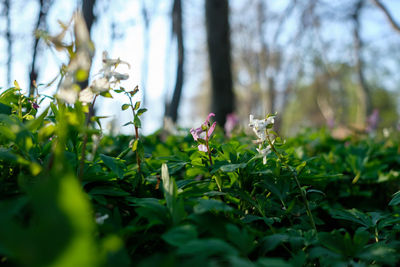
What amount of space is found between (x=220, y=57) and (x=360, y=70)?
35.5 feet

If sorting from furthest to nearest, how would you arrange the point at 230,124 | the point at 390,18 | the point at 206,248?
the point at 390,18, the point at 230,124, the point at 206,248

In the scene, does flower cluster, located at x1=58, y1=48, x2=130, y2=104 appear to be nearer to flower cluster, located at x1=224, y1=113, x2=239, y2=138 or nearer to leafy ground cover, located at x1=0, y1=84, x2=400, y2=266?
leafy ground cover, located at x1=0, y1=84, x2=400, y2=266

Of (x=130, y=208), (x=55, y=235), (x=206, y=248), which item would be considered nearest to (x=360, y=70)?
(x=130, y=208)

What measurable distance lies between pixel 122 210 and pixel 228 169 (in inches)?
20.2

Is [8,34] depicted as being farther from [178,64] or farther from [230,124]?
[230,124]

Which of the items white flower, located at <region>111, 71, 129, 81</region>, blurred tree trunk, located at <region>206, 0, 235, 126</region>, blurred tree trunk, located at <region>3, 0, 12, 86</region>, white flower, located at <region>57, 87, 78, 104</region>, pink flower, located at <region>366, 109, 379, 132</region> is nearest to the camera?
white flower, located at <region>57, 87, 78, 104</region>

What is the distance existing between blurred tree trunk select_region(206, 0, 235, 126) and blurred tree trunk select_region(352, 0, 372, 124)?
8.91 meters

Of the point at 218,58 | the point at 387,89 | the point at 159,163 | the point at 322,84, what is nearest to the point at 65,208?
the point at 159,163

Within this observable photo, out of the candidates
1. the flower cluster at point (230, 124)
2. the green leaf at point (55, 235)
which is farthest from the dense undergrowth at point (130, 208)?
the flower cluster at point (230, 124)

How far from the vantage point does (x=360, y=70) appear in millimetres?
14180

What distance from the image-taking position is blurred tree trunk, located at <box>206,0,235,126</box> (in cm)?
A: 634

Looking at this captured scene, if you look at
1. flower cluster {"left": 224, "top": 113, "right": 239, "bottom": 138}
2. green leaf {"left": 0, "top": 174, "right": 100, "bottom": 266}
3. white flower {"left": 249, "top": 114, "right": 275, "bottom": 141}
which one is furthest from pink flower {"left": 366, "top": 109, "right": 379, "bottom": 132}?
green leaf {"left": 0, "top": 174, "right": 100, "bottom": 266}

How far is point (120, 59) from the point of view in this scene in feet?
3.57

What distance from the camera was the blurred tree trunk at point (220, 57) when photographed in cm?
634
